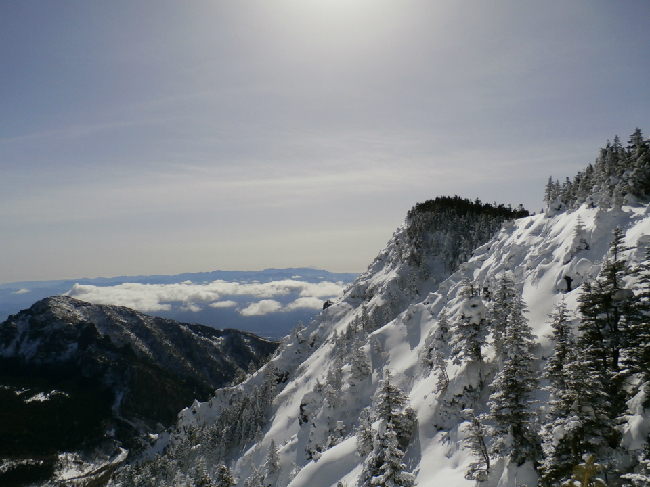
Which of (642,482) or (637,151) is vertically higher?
(637,151)

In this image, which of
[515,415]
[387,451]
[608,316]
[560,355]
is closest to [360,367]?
[387,451]

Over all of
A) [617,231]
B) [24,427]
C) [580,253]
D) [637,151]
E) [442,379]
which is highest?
[637,151]

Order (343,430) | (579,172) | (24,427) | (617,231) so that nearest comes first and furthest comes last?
(617,231) < (343,430) < (579,172) < (24,427)

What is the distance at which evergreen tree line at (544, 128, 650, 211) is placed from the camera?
A: 56625mm

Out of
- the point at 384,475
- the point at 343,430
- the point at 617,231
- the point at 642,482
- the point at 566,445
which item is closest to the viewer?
the point at 642,482

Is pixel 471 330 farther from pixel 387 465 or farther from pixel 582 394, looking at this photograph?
pixel 582 394

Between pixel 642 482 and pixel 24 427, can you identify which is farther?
pixel 24 427

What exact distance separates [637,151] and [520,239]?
88.7 ft

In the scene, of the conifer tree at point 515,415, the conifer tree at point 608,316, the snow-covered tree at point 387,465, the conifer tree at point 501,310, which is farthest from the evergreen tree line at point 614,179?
the snow-covered tree at point 387,465

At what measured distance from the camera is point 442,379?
47.2 metres

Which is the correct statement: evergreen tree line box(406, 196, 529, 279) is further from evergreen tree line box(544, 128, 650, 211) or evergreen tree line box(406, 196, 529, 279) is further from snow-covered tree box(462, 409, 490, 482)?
snow-covered tree box(462, 409, 490, 482)

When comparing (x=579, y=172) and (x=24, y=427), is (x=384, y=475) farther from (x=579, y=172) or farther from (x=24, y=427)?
(x=24, y=427)

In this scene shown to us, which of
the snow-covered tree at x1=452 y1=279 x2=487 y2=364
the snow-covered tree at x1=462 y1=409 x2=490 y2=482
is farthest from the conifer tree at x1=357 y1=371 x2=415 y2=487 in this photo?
the snow-covered tree at x1=452 y1=279 x2=487 y2=364

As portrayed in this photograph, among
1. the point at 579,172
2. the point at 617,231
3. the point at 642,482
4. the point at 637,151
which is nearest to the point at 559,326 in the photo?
the point at 617,231
